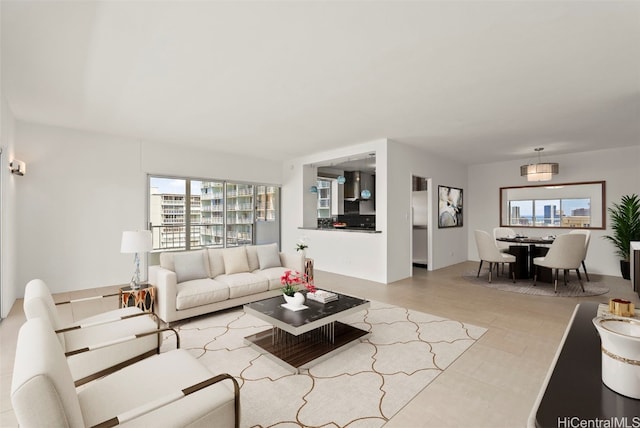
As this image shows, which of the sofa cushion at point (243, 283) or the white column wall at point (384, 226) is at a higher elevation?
the white column wall at point (384, 226)

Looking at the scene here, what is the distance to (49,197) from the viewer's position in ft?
16.0

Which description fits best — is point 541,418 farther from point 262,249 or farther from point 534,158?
point 534,158

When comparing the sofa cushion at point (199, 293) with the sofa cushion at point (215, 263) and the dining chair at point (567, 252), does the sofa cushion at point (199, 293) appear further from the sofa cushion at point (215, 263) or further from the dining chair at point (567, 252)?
the dining chair at point (567, 252)

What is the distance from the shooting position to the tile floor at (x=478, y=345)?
203 centimetres

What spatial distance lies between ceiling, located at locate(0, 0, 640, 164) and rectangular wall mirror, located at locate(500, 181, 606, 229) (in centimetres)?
221

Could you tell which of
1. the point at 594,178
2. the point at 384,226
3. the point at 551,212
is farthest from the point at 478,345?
the point at 594,178

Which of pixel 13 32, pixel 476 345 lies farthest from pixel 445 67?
pixel 13 32

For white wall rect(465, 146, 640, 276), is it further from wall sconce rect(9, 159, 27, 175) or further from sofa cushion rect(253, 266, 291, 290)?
wall sconce rect(9, 159, 27, 175)

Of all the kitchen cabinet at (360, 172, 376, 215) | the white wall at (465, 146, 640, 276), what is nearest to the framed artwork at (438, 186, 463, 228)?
the white wall at (465, 146, 640, 276)

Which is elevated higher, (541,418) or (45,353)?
(541,418)

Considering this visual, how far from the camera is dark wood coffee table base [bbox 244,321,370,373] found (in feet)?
8.64

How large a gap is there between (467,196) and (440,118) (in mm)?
4745
